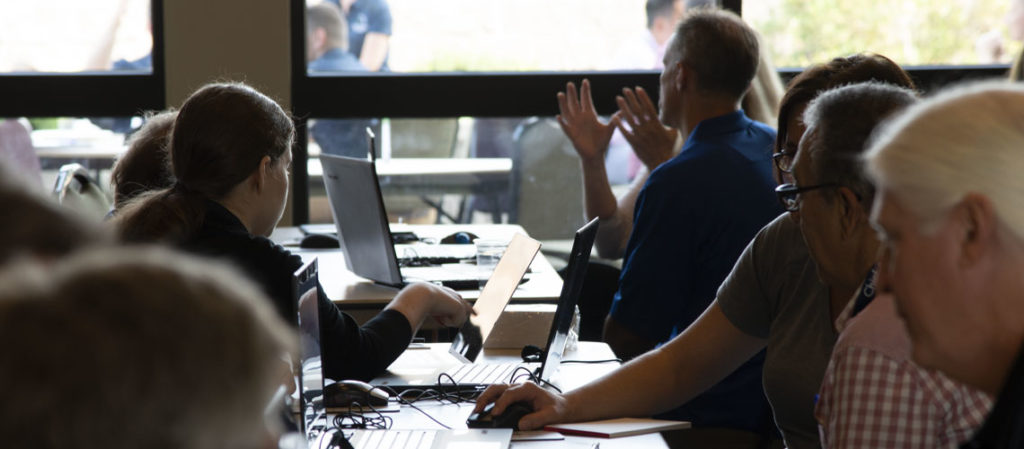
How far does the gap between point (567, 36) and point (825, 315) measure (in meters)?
3.11

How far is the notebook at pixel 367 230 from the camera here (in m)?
2.99

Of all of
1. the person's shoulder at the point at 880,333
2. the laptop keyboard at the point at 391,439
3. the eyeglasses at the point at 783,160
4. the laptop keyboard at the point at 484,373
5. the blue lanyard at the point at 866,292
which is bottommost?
the laptop keyboard at the point at 484,373

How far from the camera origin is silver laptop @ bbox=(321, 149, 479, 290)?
2.99m

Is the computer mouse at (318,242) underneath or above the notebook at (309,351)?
underneath

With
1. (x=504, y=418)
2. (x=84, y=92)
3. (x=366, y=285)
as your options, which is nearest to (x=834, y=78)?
(x=504, y=418)

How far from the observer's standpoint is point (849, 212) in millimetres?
1726

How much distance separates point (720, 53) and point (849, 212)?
5.42 ft

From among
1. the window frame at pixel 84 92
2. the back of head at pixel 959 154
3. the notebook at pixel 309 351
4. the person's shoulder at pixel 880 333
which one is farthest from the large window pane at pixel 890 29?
the back of head at pixel 959 154

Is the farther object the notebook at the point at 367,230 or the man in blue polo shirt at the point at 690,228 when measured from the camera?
the notebook at the point at 367,230

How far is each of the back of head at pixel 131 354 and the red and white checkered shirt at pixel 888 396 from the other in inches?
38.6

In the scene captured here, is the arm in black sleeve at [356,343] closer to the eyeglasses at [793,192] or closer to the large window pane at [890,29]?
the eyeglasses at [793,192]

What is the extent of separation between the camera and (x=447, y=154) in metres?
4.89

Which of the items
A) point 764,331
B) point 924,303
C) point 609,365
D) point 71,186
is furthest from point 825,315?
point 71,186

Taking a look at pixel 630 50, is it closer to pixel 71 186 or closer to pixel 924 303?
pixel 71 186
